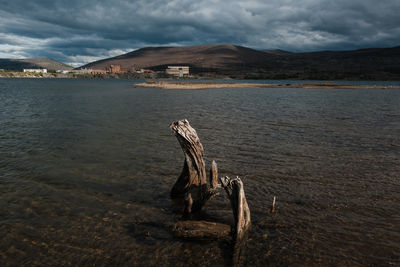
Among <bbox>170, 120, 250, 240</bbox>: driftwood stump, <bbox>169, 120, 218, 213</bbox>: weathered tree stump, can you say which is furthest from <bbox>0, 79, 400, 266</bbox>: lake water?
<bbox>169, 120, 218, 213</bbox>: weathered tree stump

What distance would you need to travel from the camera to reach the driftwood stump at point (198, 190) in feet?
26.8

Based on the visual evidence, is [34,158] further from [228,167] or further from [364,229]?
[364,229]

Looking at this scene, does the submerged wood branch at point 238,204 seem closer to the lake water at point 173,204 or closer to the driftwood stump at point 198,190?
the driftwood stump at point 198,190

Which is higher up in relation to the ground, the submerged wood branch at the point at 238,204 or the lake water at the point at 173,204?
the submerged wood branch at the point at 238,204

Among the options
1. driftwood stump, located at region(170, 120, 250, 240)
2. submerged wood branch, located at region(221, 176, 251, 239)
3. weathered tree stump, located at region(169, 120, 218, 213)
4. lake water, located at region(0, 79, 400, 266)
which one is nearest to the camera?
lake water, located at region(0, 79, 400, 266)

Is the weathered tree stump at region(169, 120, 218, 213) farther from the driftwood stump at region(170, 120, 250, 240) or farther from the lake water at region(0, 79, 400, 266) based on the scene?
the lake water at region(0, 79, 400, 266)

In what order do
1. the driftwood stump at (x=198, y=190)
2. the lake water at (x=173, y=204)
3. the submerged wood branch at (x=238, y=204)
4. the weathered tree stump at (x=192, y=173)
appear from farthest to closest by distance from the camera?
the weathered tree stump at (x=192, y=173) → the driftwood stump at (x=198, y=190) → the submerged wood branch at (x=238, y=204) → the lake water at (x=173, y=204)

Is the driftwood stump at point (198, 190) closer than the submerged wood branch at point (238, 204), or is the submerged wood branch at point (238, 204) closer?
the submerged wood branch at point (238, 204)

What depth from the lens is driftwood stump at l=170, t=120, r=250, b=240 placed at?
8172 mm

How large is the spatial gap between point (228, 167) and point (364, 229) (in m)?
6.95

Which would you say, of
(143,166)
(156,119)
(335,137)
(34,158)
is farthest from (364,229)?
(156,119)

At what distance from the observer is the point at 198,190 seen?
9.98 m

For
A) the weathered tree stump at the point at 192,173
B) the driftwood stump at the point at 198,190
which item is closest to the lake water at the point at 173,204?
the driftwood stump at the point at 198,190

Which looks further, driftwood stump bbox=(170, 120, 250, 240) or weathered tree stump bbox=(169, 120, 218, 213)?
weathered tree stump bbox=(169, 120, 218, 213)
